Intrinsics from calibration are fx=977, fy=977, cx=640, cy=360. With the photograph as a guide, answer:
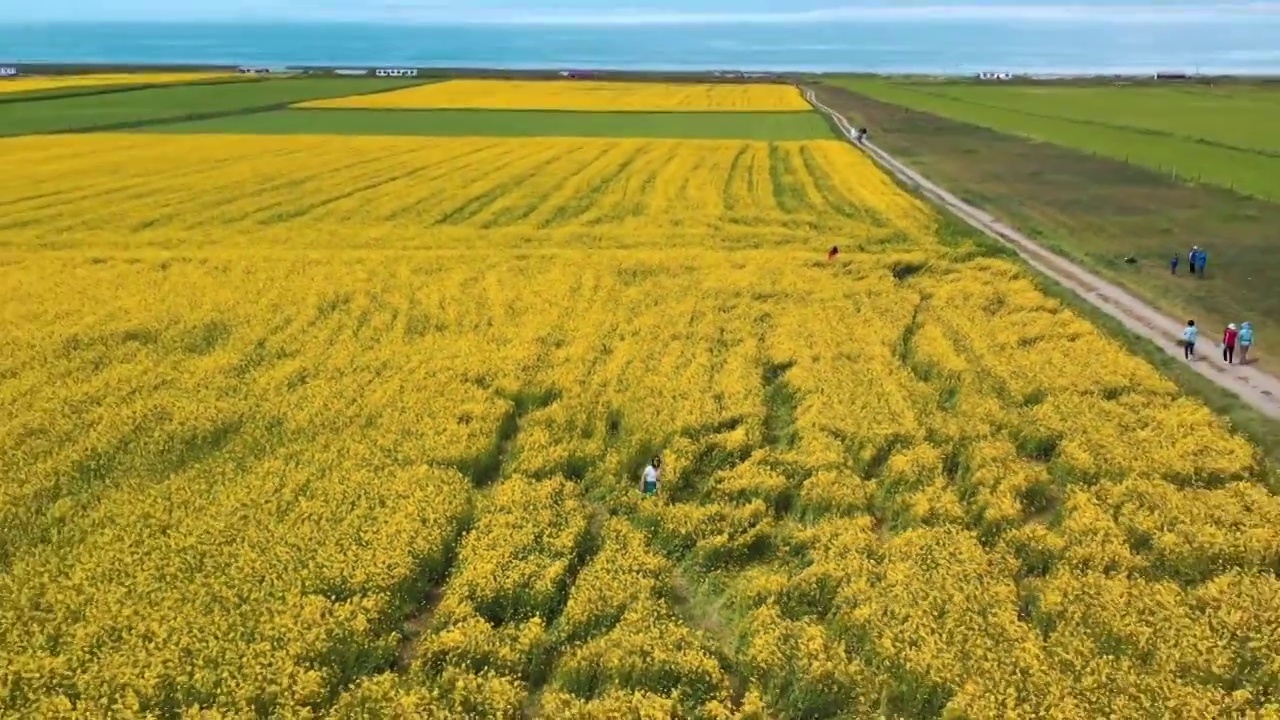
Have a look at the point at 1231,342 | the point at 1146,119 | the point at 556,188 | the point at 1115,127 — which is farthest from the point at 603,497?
the point at 1146,119

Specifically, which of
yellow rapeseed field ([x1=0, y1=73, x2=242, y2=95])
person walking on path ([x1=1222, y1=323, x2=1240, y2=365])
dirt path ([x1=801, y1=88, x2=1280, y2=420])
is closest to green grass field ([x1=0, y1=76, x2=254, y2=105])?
yellow rapeseed field ([x1=0, y1=73, x2=242, y2=95])

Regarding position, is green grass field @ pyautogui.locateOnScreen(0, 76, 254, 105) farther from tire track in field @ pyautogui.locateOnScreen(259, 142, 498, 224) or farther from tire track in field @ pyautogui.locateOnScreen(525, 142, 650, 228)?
tire track in field @ pyautogui.locateOnScreen(525, 142, 650, 228)

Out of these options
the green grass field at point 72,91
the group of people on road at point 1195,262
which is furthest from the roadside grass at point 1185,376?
the green grass field at point 72,91

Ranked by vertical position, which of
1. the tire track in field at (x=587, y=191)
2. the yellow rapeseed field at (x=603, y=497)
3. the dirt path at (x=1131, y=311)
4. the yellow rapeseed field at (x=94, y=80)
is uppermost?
the yellow rapeseed field at (x=94, y=80)

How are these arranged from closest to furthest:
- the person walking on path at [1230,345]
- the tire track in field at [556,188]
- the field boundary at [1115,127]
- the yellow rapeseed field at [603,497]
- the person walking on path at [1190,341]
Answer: the yellow rapeseed field at [603,497], the person walking on path at [1230,345], the person walking on path at [1190,341], the tire track in field at [556,188], the field boundary at [1115,127]

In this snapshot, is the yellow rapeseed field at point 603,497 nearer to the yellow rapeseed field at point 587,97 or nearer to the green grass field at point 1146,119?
the green grass field at point 1146,119

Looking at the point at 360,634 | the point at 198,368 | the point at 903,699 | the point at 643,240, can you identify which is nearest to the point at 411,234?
the point at 643,240

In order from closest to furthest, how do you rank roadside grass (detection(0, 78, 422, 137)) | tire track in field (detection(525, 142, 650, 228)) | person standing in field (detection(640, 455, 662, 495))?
person standing in field (detection(640, 455, 662, 495)), tire track in field (detection(525, 142, 650, 228)), roadside grass (detection(0, 78, 422, 137))
